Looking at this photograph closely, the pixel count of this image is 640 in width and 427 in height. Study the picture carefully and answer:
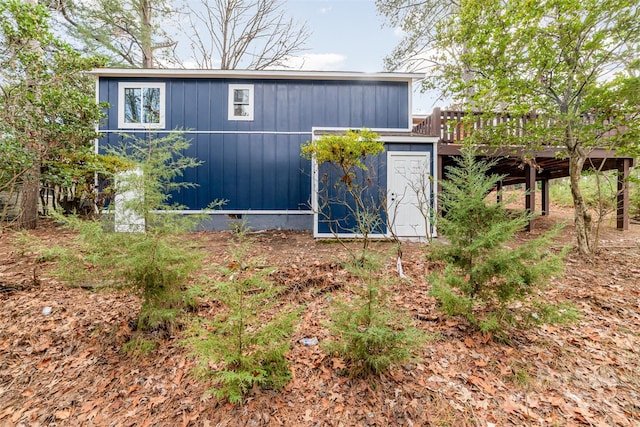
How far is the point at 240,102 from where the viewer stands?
8062 mm

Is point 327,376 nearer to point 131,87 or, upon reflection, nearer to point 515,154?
point 515,154

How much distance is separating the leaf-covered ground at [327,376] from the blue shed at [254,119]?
4575 mm

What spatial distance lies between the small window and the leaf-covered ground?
5870 millimetres

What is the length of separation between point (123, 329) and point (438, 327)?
3476 millimetres

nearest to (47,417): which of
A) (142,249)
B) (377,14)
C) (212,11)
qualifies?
(142,249)

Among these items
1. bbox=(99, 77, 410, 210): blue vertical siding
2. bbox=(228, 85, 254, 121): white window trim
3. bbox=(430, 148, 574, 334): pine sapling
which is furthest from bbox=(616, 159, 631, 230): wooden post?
bbox=(228, 85, 254, 121): white window trim

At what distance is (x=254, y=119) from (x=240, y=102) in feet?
2.15

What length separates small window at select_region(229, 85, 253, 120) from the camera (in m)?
8.01

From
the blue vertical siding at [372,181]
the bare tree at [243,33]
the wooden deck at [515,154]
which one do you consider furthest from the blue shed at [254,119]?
the bare tree at [243,33]

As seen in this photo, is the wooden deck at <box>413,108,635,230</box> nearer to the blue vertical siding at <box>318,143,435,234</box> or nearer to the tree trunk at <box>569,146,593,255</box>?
the blue vertical siding at <box>318,143,435,234</box>

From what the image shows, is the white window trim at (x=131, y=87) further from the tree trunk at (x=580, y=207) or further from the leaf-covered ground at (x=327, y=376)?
the tree trunk at (x=580, y=207)

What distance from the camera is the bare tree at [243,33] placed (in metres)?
12.8

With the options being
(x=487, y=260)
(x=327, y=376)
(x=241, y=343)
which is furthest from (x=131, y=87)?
(x=487, y=260)

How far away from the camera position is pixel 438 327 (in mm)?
3037
